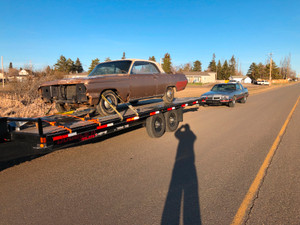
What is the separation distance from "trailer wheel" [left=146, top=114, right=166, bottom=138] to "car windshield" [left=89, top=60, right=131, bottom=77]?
162 cm

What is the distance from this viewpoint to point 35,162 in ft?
16.2

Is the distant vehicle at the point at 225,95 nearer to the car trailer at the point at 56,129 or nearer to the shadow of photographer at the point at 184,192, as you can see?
the car trailer at the point at 56,129

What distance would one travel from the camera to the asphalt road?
9.78 feet

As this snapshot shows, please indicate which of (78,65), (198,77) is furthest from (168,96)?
(78,65)

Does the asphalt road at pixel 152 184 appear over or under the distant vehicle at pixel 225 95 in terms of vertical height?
under

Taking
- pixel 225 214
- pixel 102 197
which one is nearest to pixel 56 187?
pixel 102 197

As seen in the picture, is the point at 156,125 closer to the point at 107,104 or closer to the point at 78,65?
the point at 107,104

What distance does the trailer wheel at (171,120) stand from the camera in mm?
7534

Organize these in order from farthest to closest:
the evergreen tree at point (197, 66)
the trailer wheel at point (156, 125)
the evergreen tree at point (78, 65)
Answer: the evergreen tree at point (197, 66)
the evergreen tree at point (78, 65)
the trailer wheel at point (156, 125)

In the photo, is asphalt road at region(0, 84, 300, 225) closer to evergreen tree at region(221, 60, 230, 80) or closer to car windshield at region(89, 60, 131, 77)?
car windshield at region(89, 60, 131, 77)

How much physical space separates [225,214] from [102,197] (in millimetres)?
1786

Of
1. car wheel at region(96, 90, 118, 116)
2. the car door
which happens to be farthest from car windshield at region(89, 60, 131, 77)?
car wheel at region(96, 90, 118, 116)

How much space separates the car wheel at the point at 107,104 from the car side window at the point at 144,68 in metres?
1.16

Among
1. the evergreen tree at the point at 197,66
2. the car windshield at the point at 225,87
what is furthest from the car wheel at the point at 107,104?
the evergreen tree at the point at 197,66
